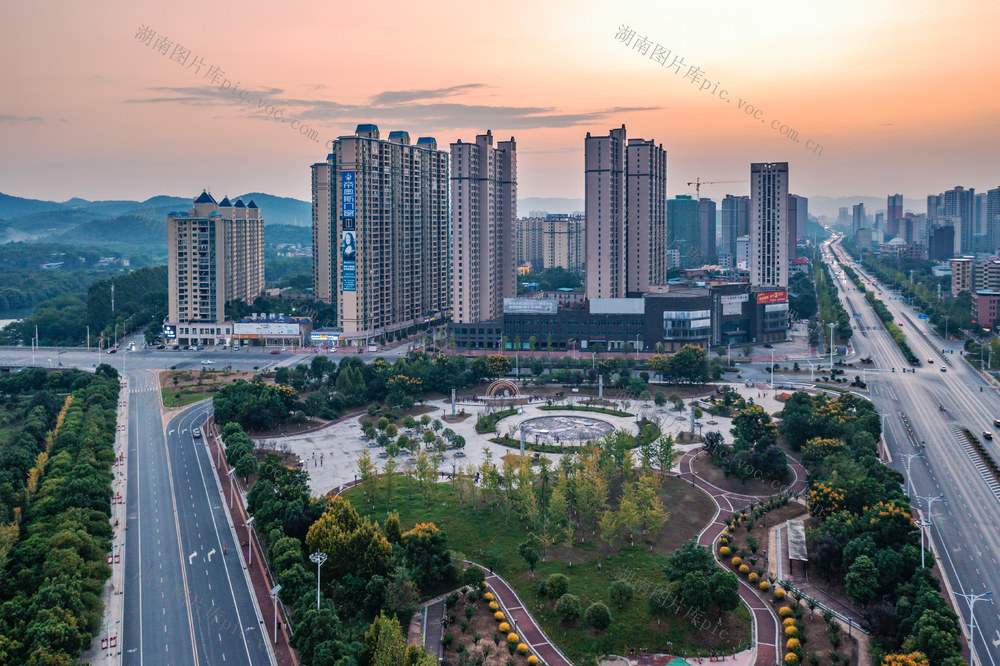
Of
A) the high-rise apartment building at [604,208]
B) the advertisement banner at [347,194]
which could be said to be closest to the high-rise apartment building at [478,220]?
the high-rise apartment building at [604,208]

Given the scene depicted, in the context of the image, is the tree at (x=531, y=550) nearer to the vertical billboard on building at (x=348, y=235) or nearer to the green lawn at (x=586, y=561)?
the green lawn at (x=586, y=561)

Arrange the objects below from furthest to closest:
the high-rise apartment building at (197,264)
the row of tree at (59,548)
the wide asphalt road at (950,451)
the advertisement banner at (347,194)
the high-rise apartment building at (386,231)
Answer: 1. the high-rise apartment building at (197,264)
2. the high-rise apartment building at (386,231)
3. the advertisement banner at (347,194)
4. the wide asphalt road at (950,451)
5. the row of tree at (59,548)

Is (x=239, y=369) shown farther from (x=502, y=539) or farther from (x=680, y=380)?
(x=502, y=539)

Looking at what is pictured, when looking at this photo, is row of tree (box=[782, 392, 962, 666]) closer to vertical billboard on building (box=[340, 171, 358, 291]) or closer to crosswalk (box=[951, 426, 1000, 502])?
crosswalk (box=[951, 426, 1000, 502])

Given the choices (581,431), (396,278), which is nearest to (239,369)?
(396,278)

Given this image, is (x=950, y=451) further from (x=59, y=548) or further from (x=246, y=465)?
(x=59, y=548)

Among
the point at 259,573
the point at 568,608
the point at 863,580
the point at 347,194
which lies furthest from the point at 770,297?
the point at 259,573
